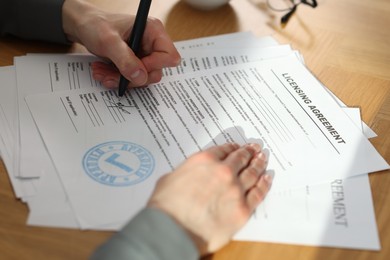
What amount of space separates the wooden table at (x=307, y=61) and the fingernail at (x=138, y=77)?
175mm

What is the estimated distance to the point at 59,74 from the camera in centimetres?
84

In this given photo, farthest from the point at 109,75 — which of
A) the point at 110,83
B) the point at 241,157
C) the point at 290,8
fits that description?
the point at 290,8

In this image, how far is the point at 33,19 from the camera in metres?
0.88

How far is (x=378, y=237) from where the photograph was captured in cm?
63

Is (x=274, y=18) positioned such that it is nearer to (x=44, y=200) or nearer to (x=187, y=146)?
(x=187, y=146)

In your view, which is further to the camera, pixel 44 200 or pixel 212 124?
pixel 212 124

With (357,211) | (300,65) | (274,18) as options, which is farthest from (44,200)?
(274,18)

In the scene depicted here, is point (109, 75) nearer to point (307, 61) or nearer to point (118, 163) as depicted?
point (118, 163)

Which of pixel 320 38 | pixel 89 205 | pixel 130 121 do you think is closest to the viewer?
pixel 89 205

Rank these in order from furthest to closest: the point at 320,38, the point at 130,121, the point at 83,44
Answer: the point at 320,38 < the point at 83,44 < the point at 130,121

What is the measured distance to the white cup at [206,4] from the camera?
1.00 metres

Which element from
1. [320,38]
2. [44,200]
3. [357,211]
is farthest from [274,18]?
[44,200]

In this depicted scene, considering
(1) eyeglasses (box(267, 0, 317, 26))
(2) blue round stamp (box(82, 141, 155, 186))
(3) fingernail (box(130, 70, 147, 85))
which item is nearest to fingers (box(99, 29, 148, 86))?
(3) fingernail (box(130, 70, 147, 85))

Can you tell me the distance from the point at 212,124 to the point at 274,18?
354mm
